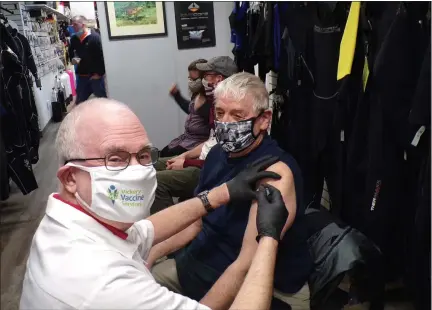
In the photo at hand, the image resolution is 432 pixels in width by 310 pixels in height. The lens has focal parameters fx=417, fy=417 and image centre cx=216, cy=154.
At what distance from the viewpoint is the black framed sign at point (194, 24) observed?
4410 mm

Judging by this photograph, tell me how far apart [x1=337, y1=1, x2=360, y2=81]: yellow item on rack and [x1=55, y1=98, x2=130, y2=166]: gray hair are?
1280 millimetres

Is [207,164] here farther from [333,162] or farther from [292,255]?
[333,162]

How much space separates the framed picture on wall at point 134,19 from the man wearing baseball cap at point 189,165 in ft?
5.03

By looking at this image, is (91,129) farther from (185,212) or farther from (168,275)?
(168,275)

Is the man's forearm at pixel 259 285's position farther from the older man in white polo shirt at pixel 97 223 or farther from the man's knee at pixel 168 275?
the man's knee at pixel 168 275

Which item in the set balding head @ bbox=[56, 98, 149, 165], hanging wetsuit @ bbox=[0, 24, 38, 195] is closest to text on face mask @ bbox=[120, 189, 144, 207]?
balding head @ bbox=[56, 98, 149, 165]

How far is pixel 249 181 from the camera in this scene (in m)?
1.49

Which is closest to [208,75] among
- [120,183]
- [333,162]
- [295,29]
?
[295,29]

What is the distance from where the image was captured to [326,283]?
5.13 ft

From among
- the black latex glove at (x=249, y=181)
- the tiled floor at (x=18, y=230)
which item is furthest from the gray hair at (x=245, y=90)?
the tiled floor at (x=18, y=230)

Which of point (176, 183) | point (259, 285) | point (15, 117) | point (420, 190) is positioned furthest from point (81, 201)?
point (15, 117)

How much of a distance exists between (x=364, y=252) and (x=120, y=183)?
99 cm

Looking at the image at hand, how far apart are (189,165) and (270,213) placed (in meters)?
1.65

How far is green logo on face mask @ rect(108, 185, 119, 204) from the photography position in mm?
1105
